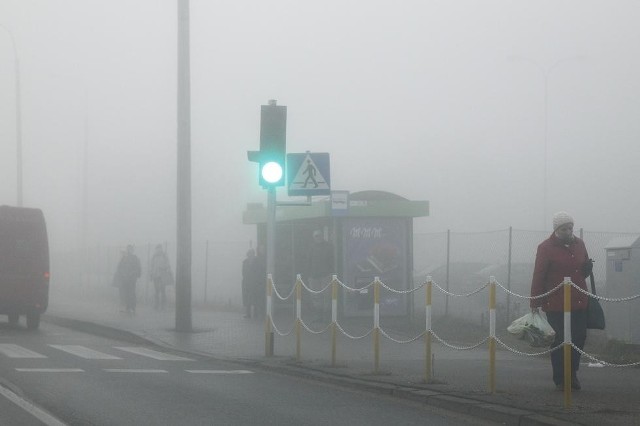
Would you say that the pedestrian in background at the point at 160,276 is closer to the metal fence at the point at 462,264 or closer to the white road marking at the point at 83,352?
the metal fence at the point at 462,264

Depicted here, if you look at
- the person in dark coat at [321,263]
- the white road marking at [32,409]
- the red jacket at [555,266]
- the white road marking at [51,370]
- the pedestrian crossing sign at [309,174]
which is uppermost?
the pedestrian crossing sign at [309,174]

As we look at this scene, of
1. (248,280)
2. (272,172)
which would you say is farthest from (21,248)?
(272,172)

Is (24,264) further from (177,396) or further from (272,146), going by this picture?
(177,396)

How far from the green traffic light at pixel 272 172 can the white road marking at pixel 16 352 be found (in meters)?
4.17

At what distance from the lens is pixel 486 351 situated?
1788cm

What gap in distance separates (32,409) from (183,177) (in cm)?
1217

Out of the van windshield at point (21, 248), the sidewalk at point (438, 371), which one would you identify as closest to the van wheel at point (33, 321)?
the van windshield at point (21, 248)

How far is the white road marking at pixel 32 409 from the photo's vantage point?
972 centimetres

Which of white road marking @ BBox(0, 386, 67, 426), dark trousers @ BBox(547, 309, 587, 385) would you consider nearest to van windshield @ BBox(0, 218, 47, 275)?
white road marking @ BBox(0, 386, 67, 426)

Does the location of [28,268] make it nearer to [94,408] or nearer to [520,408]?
[94,408]

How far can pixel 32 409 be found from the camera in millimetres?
10484

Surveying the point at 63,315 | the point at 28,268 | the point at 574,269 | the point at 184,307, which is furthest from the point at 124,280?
the point at 574,269

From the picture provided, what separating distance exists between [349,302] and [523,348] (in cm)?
649

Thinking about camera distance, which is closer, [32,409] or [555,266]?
[32,409]
